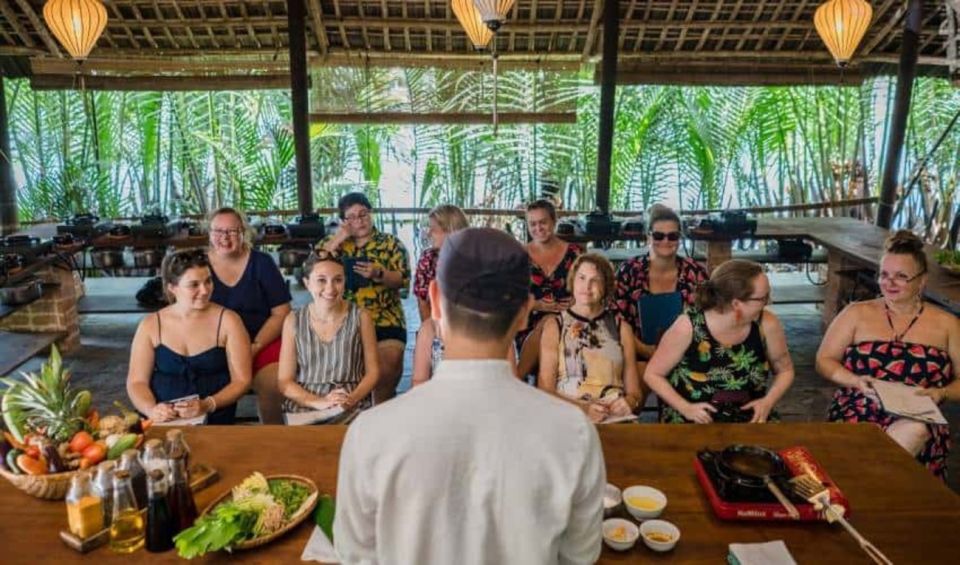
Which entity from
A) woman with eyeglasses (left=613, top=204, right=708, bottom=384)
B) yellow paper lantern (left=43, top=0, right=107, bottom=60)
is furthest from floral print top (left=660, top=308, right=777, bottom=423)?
yellow paper lantern (left=43, top=0, right=107, bottom=60)

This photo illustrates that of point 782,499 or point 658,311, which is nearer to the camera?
point 782,499

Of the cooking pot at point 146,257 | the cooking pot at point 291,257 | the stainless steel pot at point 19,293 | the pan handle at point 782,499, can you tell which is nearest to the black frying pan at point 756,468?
the pan handle at point 782,499

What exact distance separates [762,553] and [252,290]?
8.53 feet

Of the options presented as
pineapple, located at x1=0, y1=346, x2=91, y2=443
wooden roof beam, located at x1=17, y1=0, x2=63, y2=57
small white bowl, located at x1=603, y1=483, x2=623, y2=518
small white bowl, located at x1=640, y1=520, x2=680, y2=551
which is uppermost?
wooden roof beam, located at x1=17, y1=0, x2=63, y2=57

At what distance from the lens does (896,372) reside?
305 centimetres

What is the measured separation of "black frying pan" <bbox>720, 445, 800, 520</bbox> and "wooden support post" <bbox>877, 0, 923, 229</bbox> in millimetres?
5171

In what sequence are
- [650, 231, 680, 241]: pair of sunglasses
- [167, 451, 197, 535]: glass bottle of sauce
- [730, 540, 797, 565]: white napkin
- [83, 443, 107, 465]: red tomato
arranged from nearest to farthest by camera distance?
[730, 540, 797, 565]: white napkin < [167, 451, 197, 535]: glass bottle of sauce < [83, 443, 107, 465]: red tomato < [650, 231, 680, 241]: pair of sunglasses

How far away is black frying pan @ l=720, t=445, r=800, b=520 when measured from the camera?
1.89m

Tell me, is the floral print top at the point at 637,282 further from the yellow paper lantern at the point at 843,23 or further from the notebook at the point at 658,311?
the yellow paper lantern at the point at 843,23

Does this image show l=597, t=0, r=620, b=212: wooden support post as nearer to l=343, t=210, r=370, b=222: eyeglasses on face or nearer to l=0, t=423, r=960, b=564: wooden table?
l=343, t=210, r=370, b=222: eyeglasses on face

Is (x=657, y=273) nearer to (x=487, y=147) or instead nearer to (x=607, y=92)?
(x=607, y=92)

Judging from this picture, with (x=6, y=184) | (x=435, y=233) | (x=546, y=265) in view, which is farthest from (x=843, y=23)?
(x=6, y=184)

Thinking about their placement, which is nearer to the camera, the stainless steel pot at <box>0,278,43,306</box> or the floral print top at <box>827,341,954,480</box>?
the floral print top at <box>827,341,954,480</box>

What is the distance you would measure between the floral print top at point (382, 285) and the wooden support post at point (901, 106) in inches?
175
